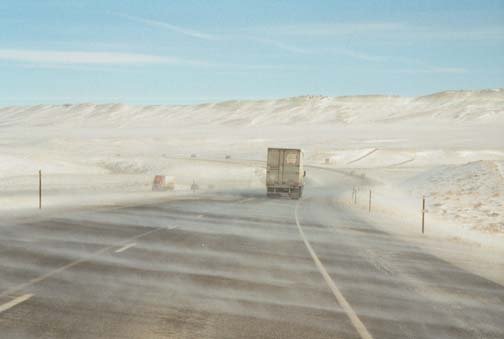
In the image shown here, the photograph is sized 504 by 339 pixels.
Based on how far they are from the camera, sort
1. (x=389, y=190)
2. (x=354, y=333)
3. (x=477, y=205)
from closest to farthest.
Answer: (x=354, y=333)
(x=477, y=205)
(x=389, y=190)

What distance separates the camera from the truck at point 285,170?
4866cm

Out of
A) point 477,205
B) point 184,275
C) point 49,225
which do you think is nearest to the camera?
point 184,275

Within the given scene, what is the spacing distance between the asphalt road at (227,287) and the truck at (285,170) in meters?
26.8

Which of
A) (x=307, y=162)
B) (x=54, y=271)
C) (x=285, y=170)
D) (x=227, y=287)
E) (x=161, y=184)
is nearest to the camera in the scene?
(x=227, y=287)

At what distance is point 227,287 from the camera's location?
11820mm

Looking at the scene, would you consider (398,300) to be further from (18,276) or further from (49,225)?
(49,225)

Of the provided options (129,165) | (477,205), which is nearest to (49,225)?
(477,205)

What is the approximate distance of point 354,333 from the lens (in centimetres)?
880

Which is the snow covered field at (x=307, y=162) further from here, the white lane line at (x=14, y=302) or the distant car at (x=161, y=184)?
the white lane line at (x=14, y=302)

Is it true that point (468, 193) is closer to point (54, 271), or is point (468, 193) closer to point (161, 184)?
point (161, 184)

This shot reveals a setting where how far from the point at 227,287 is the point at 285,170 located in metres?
37.1

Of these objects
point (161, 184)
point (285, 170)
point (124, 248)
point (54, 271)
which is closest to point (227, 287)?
point (54, 271)

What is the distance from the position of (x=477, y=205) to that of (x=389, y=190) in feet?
75.2

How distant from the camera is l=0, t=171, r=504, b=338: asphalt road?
8891 millimetres
